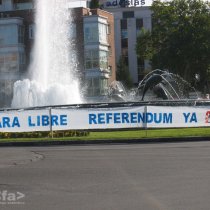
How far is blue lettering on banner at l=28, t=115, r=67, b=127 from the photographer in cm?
2511

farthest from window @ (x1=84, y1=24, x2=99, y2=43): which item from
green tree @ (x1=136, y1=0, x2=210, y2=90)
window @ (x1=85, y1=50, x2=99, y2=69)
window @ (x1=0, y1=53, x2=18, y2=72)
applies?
green tree @ (x1=136, y1=0, x2=210, y2=90)

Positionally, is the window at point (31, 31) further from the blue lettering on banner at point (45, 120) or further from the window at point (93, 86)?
the blue lettering on banner at point (45, 120)

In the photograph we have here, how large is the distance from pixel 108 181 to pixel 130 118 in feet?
44.5

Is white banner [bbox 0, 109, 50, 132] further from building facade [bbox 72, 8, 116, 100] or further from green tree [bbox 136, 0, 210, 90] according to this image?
green tree [bbox 136, 0, 210, 90]

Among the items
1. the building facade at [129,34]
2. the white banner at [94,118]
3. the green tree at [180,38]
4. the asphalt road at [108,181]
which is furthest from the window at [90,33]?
the asphalt road at [108,181]

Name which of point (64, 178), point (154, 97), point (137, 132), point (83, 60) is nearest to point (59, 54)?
point (83, 60)

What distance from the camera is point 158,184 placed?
36.1ft

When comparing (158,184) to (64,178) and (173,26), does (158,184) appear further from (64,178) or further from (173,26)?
(173,26)

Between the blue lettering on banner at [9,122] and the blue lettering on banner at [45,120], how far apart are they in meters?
0.55

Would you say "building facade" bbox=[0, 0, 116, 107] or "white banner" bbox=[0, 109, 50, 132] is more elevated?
"building facade" bbox=[0, 0, 116, 107]

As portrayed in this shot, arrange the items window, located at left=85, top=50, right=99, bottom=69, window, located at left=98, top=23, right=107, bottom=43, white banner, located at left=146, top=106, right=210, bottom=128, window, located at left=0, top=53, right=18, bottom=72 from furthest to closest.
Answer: window, located at left=98, top=23, right=107, bottom=43 → window, located at left=0, top=53, right=18, bottom=72 → window, located at left=85, top=50, right=99, bottom=69 → white banner, located at left=146, top=106, right=210, bottom=128

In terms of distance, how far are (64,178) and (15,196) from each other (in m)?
2.21

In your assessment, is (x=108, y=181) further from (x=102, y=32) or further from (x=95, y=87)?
(x=102, y=32)

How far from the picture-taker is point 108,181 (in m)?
11.6
